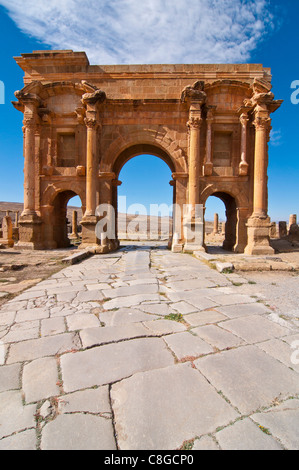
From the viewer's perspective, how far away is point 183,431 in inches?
57.1

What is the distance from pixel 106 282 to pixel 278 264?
4621 mm

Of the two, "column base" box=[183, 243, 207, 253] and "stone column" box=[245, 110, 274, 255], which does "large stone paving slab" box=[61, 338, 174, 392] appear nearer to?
"column base" box=[183, 243, 207, 253]

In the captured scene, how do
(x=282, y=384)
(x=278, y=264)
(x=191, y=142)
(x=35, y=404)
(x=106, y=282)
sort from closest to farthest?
(x=35, y=404) < (x=282, y=384) < (x=106, y=282) < (x=278, y=264) < (x=191, y=142)

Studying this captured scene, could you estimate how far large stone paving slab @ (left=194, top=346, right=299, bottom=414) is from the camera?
5.68 feet

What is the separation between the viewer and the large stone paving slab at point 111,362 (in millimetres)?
1934

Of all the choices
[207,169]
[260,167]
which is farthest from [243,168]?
[207,169]

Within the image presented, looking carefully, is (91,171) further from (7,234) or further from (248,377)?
(248,377)

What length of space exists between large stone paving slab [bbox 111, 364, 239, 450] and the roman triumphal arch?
356 inches

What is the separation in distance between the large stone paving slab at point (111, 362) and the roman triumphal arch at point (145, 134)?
8.58m

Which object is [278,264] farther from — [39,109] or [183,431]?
[39,109]

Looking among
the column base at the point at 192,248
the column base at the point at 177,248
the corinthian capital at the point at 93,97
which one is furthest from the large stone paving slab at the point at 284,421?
the corinthian capital at the point at 93,97

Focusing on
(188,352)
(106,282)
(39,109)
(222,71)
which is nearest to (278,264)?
(106,282)
